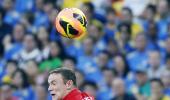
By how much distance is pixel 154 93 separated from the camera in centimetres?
1166

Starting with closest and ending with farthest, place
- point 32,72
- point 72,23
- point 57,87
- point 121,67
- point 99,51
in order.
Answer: point 57,87 → point 72,23 → point 121,67 → point 32,72 → point 99,51

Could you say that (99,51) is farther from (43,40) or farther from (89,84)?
(89,84)

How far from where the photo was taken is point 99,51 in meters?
13.6

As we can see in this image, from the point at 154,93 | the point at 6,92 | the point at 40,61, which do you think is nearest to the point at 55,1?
the point at 40,61

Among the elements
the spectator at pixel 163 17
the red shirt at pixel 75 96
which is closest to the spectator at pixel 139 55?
the spectator at pixel 163 17

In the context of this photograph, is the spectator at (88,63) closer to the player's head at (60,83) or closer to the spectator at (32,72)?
the spectator at (32,72)

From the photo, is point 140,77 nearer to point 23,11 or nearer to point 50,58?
point 50,58

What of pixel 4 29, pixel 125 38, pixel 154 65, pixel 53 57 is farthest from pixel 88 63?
pixel 4 29

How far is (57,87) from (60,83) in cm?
5

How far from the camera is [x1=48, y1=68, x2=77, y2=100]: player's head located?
746 centimetres

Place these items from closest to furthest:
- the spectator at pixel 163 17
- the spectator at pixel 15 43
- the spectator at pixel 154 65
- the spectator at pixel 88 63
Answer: the spectator at pixel 154 65 < the spectator at pixel 88 63 < the spectator at pixel 163 17 < the spectator at pixel 15 43

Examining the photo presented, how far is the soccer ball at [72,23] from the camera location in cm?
895

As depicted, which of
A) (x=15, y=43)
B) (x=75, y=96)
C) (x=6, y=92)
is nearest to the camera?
(x=75, y=96)

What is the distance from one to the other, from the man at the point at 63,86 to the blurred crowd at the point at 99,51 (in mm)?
4268
